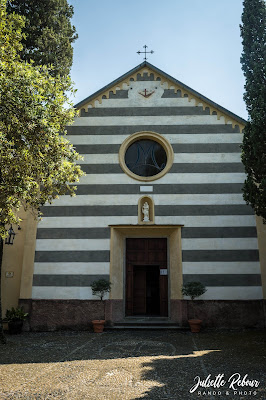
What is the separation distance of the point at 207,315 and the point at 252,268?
2678mm

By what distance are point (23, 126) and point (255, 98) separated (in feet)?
25.6

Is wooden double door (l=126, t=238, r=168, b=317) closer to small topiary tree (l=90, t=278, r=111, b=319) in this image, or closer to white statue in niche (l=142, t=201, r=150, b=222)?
white statue in niche (l=142, t=201, r=150, b=222)

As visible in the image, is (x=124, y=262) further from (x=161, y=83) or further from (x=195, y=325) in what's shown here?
(x=161, y=83)

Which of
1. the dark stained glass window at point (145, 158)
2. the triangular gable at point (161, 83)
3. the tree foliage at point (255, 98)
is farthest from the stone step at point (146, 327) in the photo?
the triangular gable at point (161, 83)

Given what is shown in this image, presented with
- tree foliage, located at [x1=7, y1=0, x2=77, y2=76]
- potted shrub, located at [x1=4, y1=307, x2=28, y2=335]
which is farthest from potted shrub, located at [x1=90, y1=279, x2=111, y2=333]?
tree foliage, located at [x1=7, y1=0, x2=77, y2=76]

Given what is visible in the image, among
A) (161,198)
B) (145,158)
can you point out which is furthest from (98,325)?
(145,158)

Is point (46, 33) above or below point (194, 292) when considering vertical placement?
above

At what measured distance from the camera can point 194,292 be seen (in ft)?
40.7

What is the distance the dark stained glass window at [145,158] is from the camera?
1473cm

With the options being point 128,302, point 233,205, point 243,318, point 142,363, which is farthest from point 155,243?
point 142,363

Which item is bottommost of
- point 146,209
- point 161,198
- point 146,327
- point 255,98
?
point 146,327

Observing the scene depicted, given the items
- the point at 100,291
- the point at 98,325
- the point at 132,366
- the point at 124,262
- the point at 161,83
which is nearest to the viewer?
the point at 132,366

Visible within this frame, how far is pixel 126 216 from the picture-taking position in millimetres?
13891

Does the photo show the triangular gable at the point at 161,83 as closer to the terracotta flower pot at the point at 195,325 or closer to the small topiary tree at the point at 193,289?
the small topiary tree at the point at 193,289
